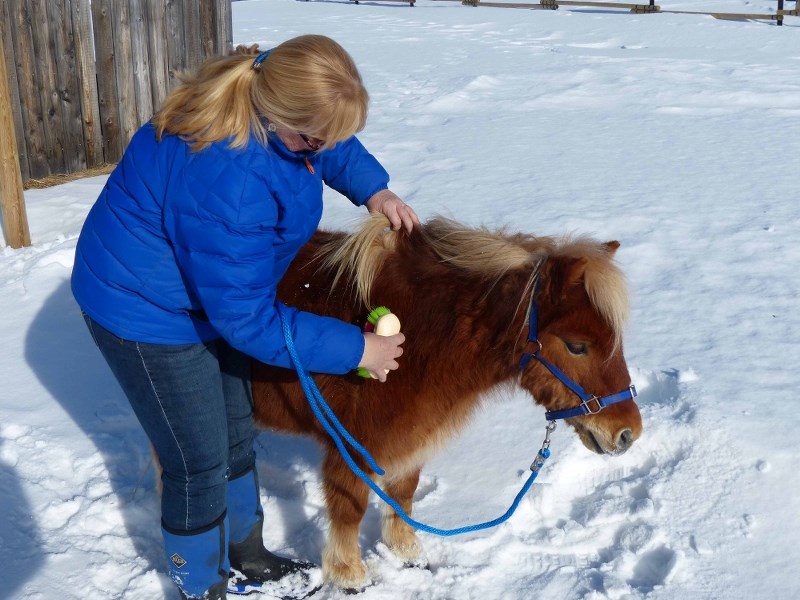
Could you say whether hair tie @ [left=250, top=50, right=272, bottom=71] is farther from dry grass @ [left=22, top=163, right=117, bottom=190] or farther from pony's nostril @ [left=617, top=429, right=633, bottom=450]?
dry grass @ [left=22, top=163, right=117, bottom=190]

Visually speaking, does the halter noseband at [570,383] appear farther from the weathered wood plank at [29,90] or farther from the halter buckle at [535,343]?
the weathered wood plank at [29,90]

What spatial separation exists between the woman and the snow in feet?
2.14

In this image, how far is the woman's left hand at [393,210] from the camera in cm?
262

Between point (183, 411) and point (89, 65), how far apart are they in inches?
196

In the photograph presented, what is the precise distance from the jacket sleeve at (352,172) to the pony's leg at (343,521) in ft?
3.04

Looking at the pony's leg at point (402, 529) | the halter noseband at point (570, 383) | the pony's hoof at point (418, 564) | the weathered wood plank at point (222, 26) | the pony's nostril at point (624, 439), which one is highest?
the weathered wood plank at point (222, 26)

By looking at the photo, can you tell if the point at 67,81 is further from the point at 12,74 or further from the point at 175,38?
the point at 175,38

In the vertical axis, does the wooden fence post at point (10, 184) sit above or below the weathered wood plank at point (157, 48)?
below

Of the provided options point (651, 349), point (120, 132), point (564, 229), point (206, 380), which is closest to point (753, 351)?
point (651, 349)

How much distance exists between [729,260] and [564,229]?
1091mm

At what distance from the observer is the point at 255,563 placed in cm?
280

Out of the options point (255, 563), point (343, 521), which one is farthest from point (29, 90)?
point (343, 521)

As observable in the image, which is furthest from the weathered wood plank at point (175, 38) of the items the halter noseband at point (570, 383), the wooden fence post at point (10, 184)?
the halter noseband at point (570, 383)

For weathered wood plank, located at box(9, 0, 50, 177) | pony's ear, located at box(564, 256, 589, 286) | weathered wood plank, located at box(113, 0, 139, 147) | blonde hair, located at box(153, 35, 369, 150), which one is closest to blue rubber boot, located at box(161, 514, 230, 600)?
blonde hair, located at box(153, 35, 369, 150)
